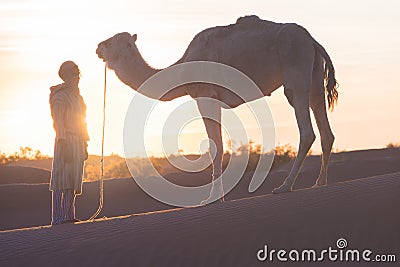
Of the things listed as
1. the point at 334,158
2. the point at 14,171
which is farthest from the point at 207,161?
the point at 14,171

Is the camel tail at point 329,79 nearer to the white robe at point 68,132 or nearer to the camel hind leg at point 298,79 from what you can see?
the camel hind leg at point 298,79

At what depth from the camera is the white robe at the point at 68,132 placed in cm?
1416

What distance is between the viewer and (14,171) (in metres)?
38.8

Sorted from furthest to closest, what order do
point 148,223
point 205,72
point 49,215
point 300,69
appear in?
point 49,215, point 205,72, point 300,69, point 148,223

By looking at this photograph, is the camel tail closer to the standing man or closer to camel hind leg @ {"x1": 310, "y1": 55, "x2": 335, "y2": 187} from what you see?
camel hind leg @ {"x1": 310, "y1": 55, "x2": 335, "y2": 187}

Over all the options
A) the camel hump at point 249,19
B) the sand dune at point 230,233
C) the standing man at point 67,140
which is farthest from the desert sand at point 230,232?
the camel hump at point 249,19

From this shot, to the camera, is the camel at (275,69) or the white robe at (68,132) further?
the camel at (275,69)

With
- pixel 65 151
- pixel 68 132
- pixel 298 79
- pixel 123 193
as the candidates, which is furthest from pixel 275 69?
pixel 123 193

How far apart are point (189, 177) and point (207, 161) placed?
19.3ft

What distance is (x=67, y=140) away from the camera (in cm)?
1420

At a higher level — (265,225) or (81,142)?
(81,142)

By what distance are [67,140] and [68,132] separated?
0.12 meters

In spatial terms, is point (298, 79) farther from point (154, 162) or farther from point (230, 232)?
point (154, 162)

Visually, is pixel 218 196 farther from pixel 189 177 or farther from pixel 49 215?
pixel 189 177
